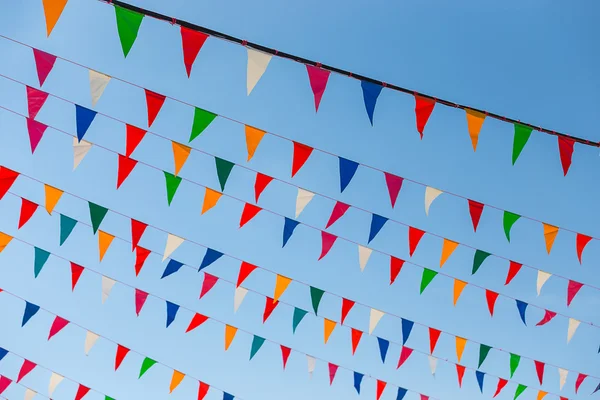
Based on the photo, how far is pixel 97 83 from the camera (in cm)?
467

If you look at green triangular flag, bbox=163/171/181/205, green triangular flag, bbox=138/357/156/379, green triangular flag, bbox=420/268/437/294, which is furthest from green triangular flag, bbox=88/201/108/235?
green triangular flag, bbox=420/268/437/294

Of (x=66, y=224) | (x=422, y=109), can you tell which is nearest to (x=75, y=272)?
(x=66, y=224)

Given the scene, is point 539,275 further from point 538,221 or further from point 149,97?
point 149,97

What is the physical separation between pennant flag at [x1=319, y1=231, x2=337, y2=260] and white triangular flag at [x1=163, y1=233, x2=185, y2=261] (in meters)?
1.66

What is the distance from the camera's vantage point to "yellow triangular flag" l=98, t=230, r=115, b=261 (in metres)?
6.19

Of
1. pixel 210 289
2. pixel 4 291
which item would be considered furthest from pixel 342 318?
pixel 4 291

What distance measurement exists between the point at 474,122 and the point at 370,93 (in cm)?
93

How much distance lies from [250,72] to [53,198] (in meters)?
3.02

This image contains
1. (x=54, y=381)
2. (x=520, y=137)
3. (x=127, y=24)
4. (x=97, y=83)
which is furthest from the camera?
(x=54, y=381)

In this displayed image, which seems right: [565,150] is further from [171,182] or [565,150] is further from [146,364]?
[146,364]

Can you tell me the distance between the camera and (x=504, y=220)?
226 inches

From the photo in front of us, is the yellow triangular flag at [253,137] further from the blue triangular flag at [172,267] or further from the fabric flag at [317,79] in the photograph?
the blue triangular flag at [172,267]

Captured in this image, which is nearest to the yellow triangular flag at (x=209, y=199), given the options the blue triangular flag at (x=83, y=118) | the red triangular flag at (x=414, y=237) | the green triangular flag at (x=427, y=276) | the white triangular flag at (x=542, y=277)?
the blue triangular flag at (x=83, y=118)

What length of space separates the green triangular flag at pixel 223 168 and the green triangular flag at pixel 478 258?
3.03 m
